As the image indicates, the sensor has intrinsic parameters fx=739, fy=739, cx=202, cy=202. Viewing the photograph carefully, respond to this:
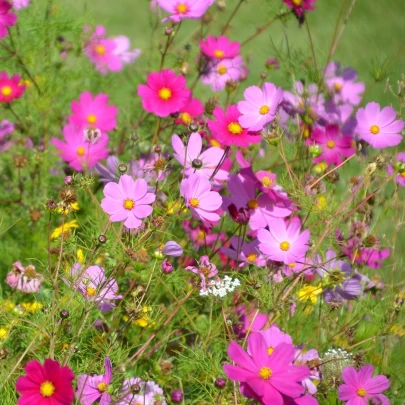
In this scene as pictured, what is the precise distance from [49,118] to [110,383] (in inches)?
33.4

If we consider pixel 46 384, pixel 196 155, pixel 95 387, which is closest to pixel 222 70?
pixel 196 155

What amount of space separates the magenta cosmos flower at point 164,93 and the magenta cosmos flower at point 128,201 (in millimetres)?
323

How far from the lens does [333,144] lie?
1.40 metres

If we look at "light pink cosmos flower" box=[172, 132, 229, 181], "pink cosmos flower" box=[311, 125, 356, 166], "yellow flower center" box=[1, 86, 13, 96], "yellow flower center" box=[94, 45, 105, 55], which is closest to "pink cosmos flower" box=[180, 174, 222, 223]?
"light pink cosmos flower" box=[172, 132, 229, 181]

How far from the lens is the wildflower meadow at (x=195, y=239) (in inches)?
38.9

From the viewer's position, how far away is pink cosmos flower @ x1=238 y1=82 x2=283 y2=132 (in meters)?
1.20

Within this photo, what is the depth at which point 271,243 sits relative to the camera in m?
1.13

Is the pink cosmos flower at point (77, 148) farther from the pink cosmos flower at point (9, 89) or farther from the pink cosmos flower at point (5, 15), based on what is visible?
the pink cosmos flower at point (5, 15)

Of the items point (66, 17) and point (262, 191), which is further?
point (66, 17)

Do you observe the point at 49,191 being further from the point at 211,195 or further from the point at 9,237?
the point at 211,195

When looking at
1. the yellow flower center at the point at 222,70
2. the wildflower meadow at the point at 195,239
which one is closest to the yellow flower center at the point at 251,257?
the wildflower meadow at the point at 195,239

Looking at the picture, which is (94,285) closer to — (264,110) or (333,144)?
(264,110)

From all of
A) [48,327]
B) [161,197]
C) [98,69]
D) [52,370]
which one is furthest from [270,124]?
[98,69]

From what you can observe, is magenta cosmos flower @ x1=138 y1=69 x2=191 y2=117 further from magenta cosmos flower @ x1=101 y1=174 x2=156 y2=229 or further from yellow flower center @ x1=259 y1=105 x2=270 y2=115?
magenta cosmos flower @ x1=101 y1=174 x2=156 y2=229
